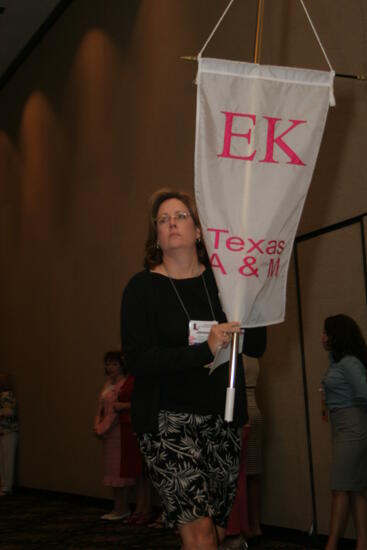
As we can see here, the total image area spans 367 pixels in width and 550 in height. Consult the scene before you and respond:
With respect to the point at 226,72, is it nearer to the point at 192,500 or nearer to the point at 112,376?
the point at 192,500

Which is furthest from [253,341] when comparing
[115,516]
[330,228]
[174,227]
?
[115,516]

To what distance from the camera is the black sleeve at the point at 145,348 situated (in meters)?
2.72

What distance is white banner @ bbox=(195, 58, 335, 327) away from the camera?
271cm

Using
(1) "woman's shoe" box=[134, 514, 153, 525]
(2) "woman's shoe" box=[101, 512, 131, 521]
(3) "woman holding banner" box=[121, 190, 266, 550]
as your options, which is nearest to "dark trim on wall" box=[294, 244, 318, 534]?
(1) "woman's shoe" box=[134, 514, 153, 525]

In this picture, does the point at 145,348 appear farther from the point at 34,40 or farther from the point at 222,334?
the point at 34,40

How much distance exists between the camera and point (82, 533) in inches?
262

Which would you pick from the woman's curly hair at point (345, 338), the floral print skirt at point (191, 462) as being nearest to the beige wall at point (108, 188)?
the woman's curly hair at point (345, 338)

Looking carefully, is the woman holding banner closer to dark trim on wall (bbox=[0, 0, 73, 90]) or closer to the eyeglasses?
the eyeglasses

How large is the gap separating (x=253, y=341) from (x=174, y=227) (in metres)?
0.47

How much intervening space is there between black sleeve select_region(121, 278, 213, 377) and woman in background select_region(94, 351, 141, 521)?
14.3 feet

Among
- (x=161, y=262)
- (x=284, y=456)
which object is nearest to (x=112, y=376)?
(x=284, y=456)

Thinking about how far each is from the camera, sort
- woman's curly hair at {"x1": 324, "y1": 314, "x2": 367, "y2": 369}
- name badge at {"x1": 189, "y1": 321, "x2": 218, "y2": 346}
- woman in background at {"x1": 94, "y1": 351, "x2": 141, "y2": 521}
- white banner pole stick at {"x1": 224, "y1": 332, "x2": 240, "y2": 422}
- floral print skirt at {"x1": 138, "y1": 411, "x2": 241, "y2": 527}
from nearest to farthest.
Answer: white banner pole stick at {"x1": 224, "y1": 332, "x2": 240, "y2": 422} < floral print skirt at {"x1": 138, "y1": 411, "x2": 241, "y2": 527} < name badge at {"x1": 189, "y1": 321, "x2": 218, "y2": 346} < woman's curly hair at {"x1": 324, "y1": 314, "x2": 367, "y2": 369} < woman in background at {"x1": 94, "y1": 351, "x2": 141, "y2": 521}

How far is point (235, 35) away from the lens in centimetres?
677

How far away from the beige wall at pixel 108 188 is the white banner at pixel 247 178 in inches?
101
